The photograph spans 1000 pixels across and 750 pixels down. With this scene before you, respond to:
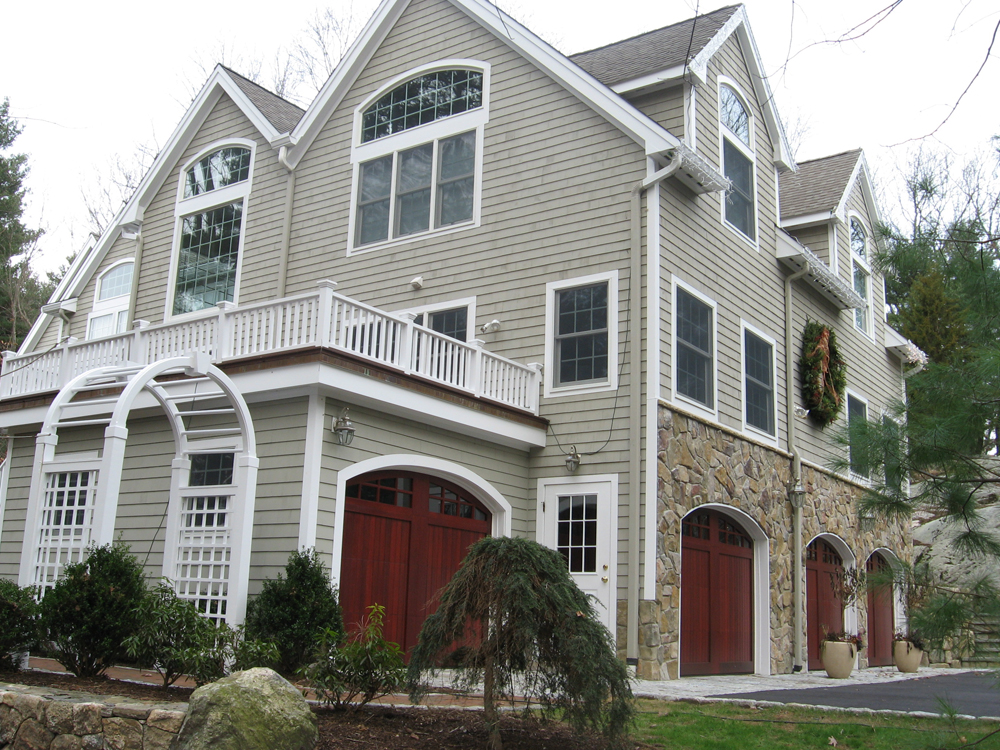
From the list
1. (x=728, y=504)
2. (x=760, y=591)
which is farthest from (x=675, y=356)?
(x=760, y=591)

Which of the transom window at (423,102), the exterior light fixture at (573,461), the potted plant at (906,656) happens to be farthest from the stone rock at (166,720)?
the potted plant at (906,656)

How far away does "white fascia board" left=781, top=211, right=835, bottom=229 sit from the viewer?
707 inches

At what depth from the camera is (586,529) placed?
1243cm

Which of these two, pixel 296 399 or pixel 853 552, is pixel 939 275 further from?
pixel 853 552

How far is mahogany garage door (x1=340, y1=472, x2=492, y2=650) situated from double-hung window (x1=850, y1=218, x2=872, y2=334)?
35.1ft

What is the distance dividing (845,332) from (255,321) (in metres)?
12.1

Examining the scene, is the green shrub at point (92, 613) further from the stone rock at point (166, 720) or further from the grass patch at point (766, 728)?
the grass patch at point (766, 728)

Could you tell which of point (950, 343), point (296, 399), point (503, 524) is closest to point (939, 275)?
point (296, 399)

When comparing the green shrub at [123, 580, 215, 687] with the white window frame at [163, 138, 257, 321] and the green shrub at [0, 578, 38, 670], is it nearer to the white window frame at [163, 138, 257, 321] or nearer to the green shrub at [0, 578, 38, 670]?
the green shrub at [0, 578, 38, 670]

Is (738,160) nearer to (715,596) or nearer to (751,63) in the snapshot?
(751,63)

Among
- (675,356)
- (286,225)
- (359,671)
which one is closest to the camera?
(359,671)

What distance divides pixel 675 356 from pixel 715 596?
3.47 metres

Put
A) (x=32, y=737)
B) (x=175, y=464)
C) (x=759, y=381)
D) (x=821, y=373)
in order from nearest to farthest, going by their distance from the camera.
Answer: (x=32, y=737) < (x=175, y=464) < (x=759, y=381) < (x=821, y=373)

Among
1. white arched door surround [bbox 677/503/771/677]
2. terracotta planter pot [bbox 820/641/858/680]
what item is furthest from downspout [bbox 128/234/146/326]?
terracotta planter pot [bbox 820/641/858/680]
